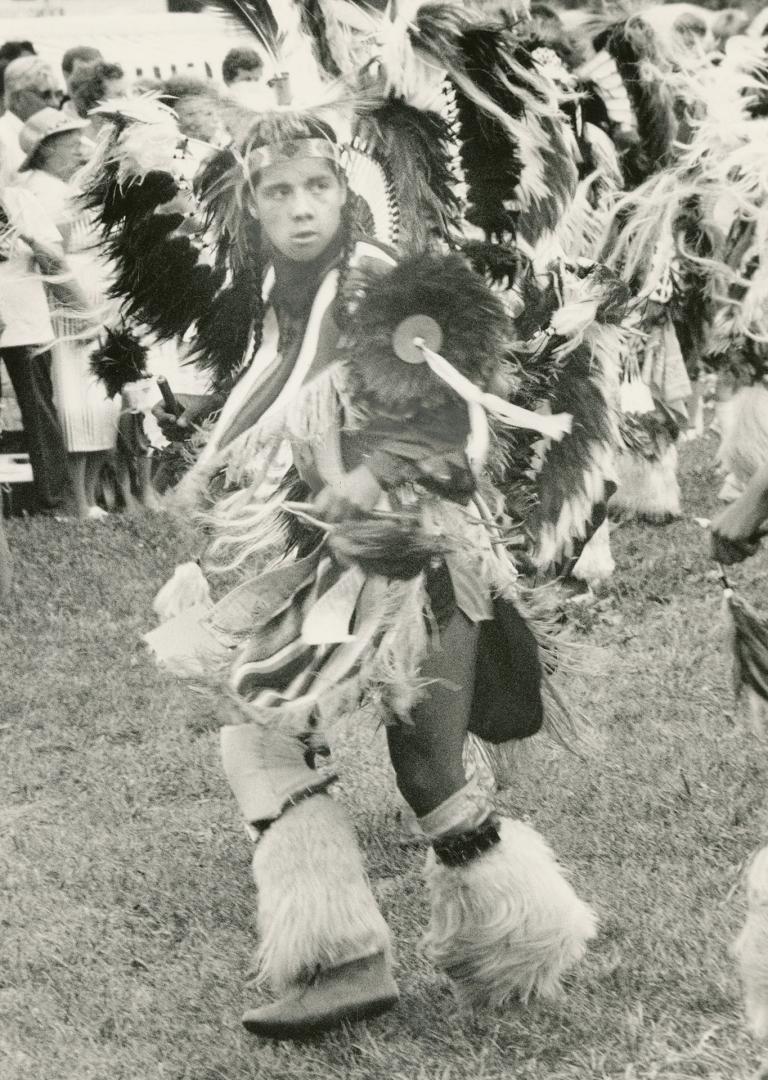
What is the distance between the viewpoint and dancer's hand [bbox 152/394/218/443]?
3174mm

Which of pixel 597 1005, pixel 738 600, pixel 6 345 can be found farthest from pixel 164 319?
pixel 6 345

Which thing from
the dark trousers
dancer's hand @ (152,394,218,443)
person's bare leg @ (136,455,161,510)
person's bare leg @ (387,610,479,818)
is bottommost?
person's bare leg @ (136,455,161,510)

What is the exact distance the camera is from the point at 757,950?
243 centimetres

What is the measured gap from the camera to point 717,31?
7375 millimetres

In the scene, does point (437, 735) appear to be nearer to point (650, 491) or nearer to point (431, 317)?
point (431, 317)

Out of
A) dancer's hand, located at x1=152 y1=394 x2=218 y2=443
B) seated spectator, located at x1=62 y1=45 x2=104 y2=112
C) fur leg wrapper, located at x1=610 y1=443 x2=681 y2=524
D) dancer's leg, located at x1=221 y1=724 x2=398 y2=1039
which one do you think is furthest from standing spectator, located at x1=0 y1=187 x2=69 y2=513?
dancer's leg, located at x1=221 y1=724 x2=398 y2=1039

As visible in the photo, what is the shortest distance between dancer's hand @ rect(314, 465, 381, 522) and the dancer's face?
16.9 inches

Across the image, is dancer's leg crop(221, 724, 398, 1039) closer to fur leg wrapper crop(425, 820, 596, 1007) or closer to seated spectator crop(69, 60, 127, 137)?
fur leg wrapper crop(425, 820, 596, 1007)

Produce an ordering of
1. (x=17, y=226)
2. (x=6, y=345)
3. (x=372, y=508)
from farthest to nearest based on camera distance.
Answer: (x=6, y=345), (x=17, y=226), (x=372, y=508)

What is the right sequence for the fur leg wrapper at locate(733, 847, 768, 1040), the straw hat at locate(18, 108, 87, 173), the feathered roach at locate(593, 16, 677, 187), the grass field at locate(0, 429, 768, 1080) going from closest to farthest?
the fur leg wrapper at locate(733, 847, 768, 1040)
the grass field at locate(0, 429, 768, 1080)
the feathered roach at locate(593, 16, 677, 187)
the straw hat at locate(18, 108, 87, 173)

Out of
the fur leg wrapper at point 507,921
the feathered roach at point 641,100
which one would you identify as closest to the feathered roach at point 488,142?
the fur leg wrapper at point 507,921

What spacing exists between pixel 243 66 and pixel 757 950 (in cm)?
242

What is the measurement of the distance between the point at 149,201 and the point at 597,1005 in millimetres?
1849

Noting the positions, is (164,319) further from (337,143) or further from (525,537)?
(525,537)
